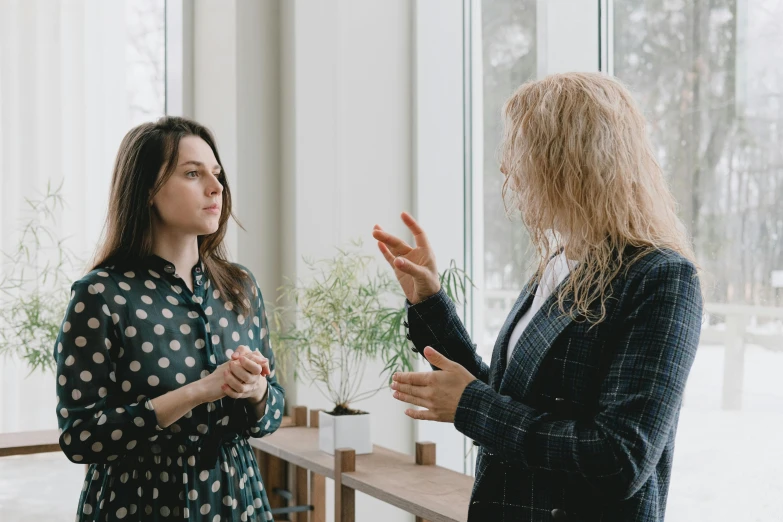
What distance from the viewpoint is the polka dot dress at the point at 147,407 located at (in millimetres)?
1640

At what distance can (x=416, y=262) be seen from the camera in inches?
60.3

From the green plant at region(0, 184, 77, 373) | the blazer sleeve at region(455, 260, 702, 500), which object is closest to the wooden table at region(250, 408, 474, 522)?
the blazer sleeve at region(455, 260, 702, 500)

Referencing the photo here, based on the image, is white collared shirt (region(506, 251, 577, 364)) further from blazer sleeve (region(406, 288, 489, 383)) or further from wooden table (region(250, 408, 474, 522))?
wooden table (region(250, 408, 474, 522))

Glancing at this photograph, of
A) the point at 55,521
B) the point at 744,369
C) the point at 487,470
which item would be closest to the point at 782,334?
the point at 744,369

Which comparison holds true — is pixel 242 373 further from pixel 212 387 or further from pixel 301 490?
pixel 301 490

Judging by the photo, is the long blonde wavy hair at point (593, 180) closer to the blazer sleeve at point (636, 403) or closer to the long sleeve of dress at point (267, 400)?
the blazer sleeve at point (636, 403)

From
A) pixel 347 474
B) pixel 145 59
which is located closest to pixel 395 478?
pixel 347 474

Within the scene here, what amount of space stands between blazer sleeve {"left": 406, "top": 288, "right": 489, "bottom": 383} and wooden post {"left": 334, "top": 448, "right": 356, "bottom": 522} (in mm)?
909

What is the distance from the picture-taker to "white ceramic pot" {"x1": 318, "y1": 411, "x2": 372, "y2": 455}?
255 centimetres

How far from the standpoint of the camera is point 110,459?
166 centimetres

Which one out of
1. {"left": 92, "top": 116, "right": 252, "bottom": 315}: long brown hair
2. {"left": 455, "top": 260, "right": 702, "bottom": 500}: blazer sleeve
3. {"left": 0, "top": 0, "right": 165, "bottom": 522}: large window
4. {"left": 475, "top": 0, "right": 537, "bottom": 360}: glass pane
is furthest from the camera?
{"left": 0, "top": 0, "right": 165, "bottom": 522}: large window

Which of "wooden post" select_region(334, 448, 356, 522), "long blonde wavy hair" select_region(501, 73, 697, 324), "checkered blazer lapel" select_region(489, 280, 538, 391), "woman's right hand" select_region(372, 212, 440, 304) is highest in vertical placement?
"long blonde wavy hair" select_region(501, 73, 697, 324)

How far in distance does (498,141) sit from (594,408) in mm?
1939

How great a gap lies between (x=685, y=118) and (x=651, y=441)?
1311 millimetres
